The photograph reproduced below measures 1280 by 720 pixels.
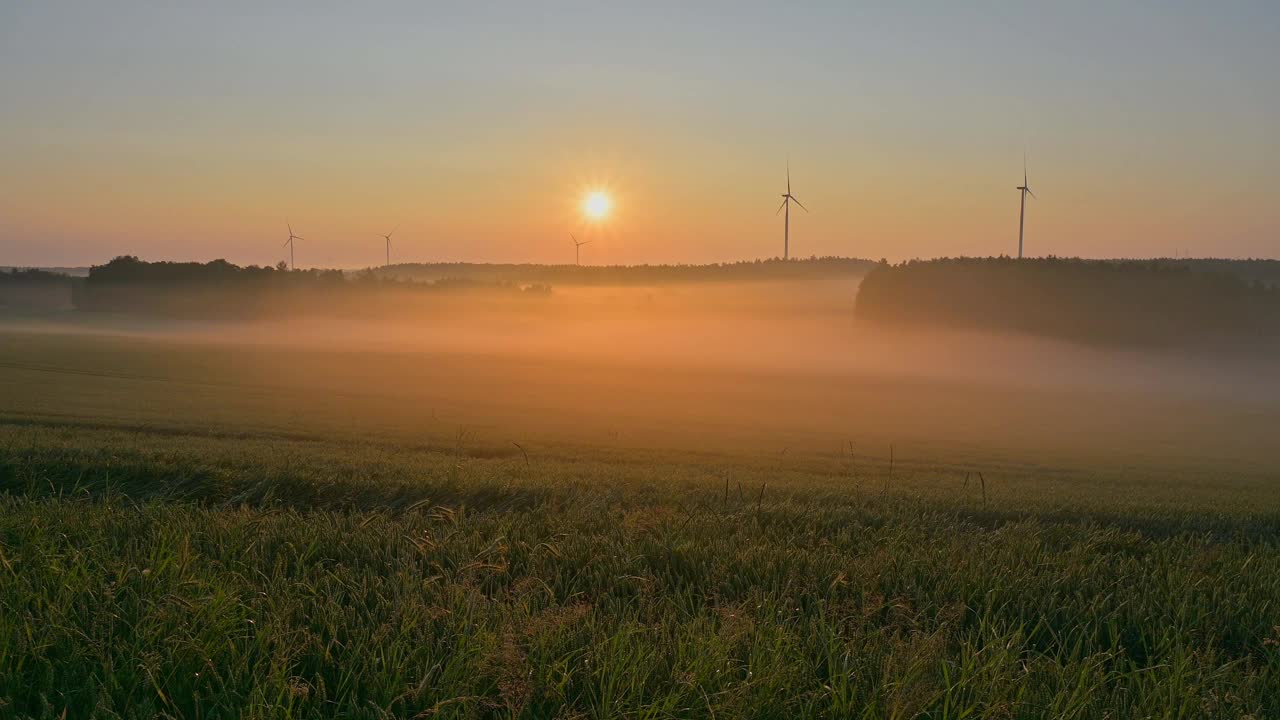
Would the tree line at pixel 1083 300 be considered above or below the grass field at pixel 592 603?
above

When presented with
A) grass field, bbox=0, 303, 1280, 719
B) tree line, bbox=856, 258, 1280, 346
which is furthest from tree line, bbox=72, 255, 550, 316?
grass field, bbox=0, 303, 1280, 719

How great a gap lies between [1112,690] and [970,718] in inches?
31.3

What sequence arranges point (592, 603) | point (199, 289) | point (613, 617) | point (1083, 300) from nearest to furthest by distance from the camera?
1. point (613, 617)
2. point (592, 603)
3. point (1083, 300)
4. point (199, 289)

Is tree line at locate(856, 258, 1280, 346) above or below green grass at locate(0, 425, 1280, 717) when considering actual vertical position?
above

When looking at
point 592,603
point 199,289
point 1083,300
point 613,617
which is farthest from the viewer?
point 199,289

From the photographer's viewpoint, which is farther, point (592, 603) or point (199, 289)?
point (199, 289)

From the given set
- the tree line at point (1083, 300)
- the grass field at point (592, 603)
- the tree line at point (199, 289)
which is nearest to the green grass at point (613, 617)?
the grass field at point (592, 603)

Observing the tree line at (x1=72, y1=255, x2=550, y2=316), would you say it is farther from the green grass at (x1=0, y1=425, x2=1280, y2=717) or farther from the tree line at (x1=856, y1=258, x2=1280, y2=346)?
the green grass at (x1=0, y1=425, x2=1280, y2=717)

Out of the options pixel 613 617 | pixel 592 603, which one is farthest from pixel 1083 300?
pixel 613 617

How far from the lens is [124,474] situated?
26.6 ft

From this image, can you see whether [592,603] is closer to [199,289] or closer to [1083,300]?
[1083,300]

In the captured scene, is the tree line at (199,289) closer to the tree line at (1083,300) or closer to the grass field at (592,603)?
the tree line at (1083,300)

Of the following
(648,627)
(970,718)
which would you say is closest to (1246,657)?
(970,718)

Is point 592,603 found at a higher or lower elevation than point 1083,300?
lower
